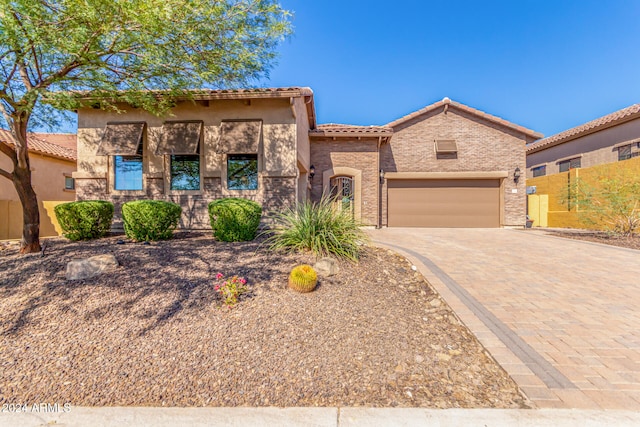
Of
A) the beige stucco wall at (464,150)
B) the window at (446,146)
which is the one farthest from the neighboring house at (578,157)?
the window at (446,146)

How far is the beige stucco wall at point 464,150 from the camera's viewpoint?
13.3 metres

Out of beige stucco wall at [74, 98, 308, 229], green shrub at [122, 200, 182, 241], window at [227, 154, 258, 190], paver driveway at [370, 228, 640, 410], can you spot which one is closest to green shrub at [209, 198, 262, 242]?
green shrub at [122, 200, 182, 241]

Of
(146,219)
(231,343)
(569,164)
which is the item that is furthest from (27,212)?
(569,164)

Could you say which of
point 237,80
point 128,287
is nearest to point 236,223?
point 128,287

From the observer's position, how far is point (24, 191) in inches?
220

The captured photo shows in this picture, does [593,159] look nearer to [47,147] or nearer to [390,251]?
[390,251]

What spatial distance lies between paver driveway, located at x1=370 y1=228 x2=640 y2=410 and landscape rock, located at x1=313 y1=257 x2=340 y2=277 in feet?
5.55

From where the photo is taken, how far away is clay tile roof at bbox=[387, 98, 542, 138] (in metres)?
13.1

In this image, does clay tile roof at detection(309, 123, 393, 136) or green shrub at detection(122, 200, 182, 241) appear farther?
clay tile roof at detection(309, 123, 393, 136)

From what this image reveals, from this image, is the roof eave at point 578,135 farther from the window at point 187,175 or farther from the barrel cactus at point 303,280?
the window at point 187,175

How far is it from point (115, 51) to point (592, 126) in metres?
21.2

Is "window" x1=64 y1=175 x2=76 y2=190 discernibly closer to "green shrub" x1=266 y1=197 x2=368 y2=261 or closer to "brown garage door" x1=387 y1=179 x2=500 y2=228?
"green shrub" x1=266 y1=197 x2=368 y2=261

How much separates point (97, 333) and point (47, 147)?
58.2 ft

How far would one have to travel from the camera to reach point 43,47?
15.6 ft
